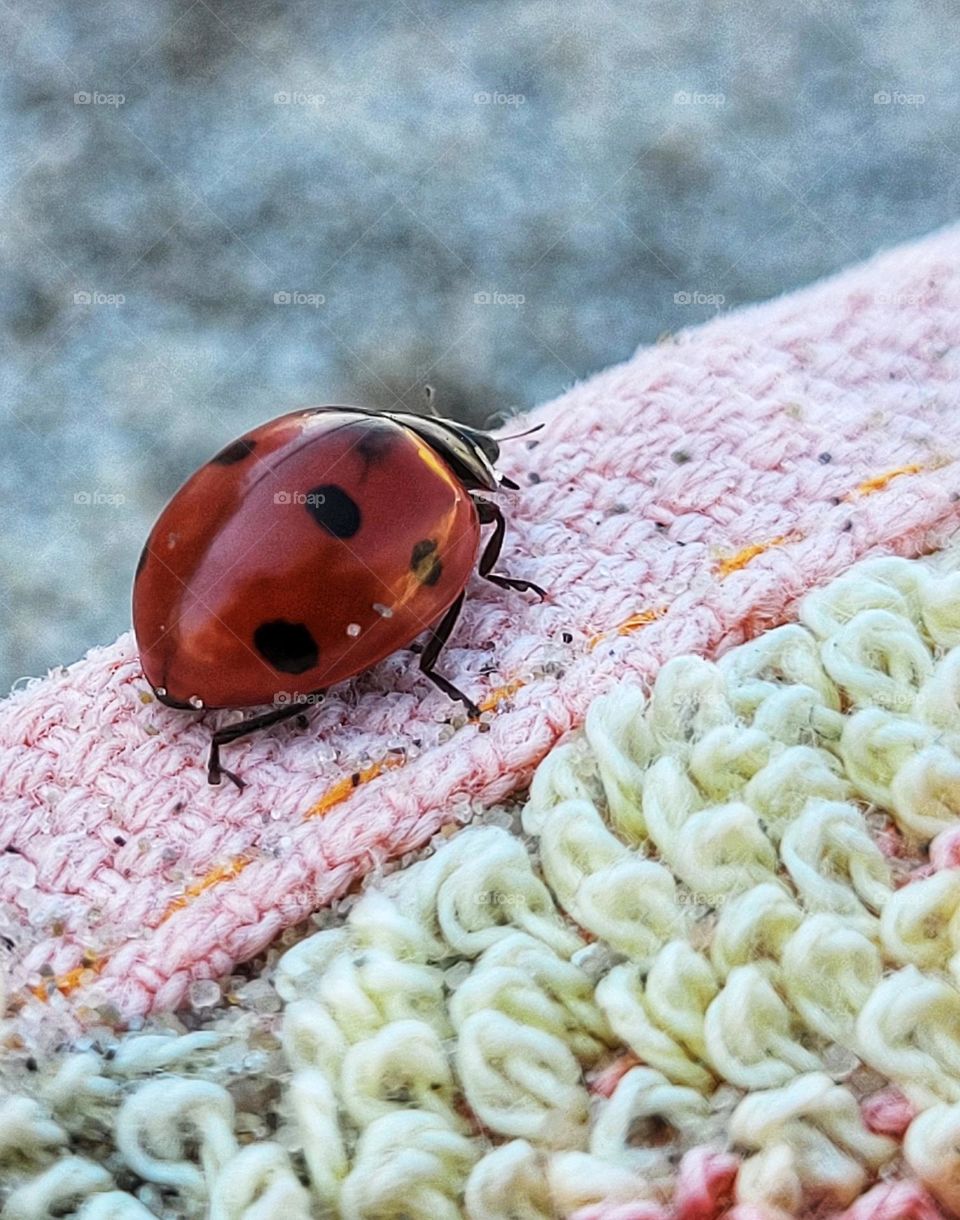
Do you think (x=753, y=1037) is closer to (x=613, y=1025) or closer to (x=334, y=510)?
(x=613, y=1025)

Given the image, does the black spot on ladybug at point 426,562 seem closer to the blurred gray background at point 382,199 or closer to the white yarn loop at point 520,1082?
the white yarn loop at point 520,1082

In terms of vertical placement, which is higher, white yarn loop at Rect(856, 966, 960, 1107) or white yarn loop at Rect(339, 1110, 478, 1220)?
white yarn loop at Rect(856, 966, 960, 1107)

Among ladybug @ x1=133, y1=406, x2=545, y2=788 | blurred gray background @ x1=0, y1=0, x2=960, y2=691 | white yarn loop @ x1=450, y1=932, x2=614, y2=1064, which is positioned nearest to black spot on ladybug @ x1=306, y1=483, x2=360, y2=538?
ladybug @ x1=133, y1=406, x2=545, y2=788

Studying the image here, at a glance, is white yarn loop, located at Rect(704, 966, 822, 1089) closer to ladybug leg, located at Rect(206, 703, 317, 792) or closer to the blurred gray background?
ladybug leg, located at Rect(206, 703, 317, 792)

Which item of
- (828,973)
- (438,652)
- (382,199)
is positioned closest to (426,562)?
(438,652)

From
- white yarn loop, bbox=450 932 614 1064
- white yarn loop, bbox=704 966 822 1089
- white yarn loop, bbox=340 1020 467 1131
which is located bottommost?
white yarn loop, bbox=340 1020 467 1131

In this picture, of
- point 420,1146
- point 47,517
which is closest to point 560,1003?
point 420,1146
